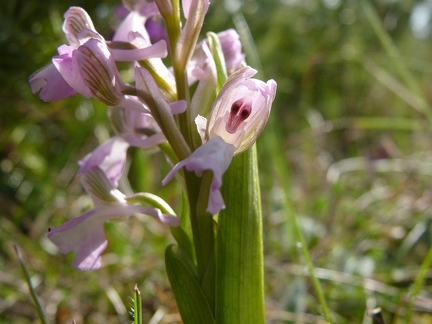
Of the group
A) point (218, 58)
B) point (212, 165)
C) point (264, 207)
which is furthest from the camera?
point (264, 207)

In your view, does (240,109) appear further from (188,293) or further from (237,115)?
(188,293)

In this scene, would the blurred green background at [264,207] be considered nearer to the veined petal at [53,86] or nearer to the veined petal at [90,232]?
the veined petal at [90,232]

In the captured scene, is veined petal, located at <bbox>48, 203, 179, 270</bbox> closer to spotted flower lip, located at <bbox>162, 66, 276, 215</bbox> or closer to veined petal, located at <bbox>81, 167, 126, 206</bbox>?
veined petal, located at <bbox>81, 167, 126, 206</bbox>

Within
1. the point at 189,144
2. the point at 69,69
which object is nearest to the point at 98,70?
the point at 69,69

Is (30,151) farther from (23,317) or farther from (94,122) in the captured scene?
(23,317)

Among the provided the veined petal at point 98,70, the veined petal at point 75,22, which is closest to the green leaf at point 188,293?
the veined petal at point 98,70

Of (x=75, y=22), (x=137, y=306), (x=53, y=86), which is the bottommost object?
(x=137, y=306)

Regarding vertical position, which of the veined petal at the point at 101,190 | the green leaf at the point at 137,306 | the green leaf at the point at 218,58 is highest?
the green leaf at the point at 218,58

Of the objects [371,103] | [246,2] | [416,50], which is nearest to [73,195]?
[246,2]
